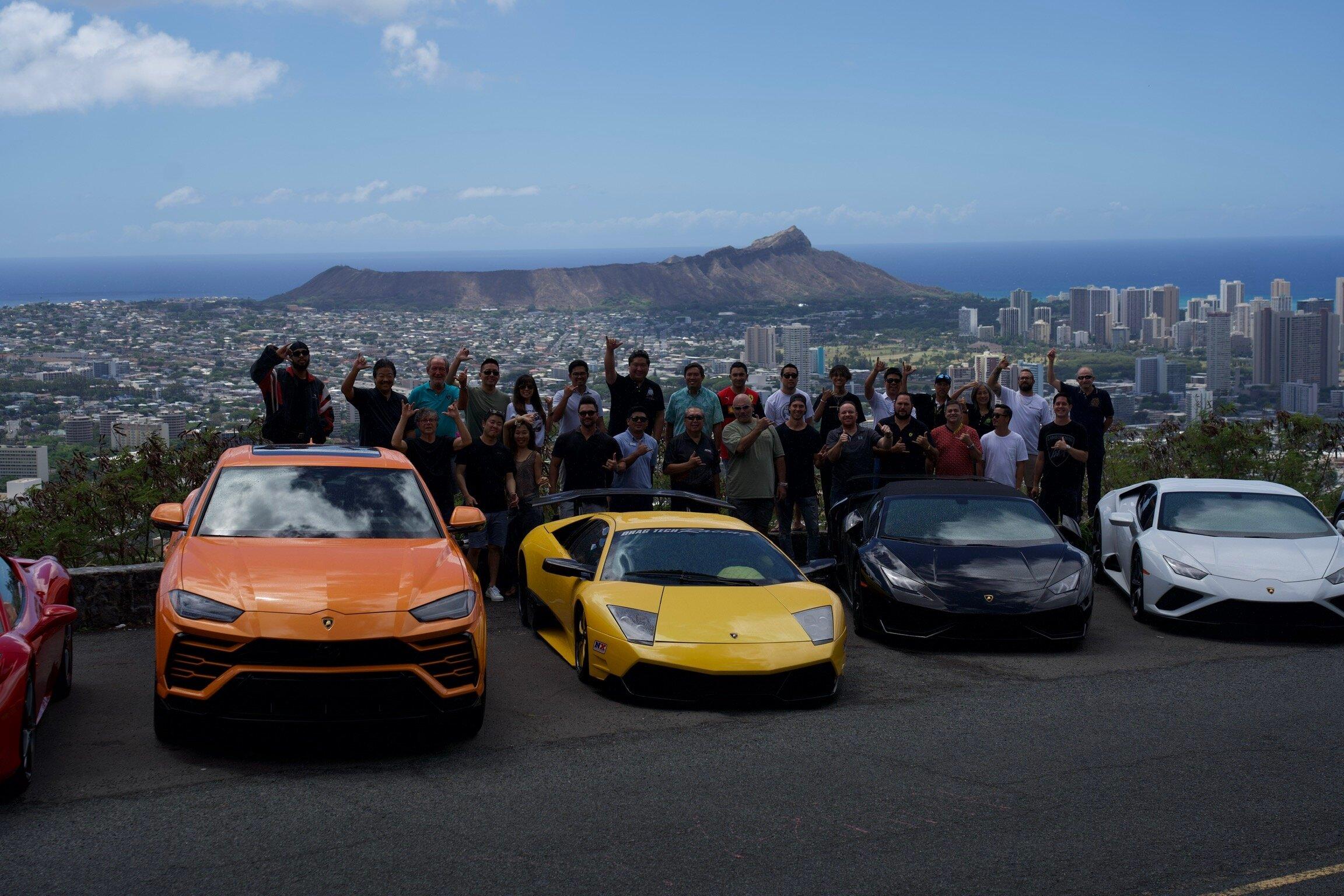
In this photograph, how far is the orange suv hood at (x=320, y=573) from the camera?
706cm

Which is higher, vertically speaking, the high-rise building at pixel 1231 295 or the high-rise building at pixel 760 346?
the high-rise building at pixel 1231 295

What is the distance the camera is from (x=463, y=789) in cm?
654

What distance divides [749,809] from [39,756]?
13.7 feet

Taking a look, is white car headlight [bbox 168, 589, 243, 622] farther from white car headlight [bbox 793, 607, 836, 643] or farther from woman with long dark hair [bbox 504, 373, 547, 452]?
woman with long dark hair [bbox 504, 373, 547, 452]

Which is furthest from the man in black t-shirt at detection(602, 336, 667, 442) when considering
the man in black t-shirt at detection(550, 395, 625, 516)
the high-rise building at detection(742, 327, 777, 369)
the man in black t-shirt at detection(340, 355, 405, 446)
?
the high-rise building at detection(742, 327, 777, 369)

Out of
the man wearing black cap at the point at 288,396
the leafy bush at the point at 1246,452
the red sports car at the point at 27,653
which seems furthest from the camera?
the leafy bush at the point at 1246,452

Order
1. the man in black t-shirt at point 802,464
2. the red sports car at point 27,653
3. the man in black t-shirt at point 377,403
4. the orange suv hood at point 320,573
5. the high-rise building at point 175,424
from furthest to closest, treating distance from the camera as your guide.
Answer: the high-rise building at point 175,424, the man in black t-shirt at point 802,464, the man in black t-shirt at point 377,403, the orange suv hood at point 320,573, the red sports car at point 27,653

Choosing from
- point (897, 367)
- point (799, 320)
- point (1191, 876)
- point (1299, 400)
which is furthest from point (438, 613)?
point (799, 320)

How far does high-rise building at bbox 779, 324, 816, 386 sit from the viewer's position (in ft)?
68.3

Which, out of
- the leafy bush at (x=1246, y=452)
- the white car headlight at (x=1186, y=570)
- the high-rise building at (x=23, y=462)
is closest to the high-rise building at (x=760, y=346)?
the leafy bush at (x=1246, y=452)

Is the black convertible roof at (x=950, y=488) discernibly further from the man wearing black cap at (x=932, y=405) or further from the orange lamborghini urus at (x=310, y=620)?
the orange lamborghini urus at (x=310, y=620)

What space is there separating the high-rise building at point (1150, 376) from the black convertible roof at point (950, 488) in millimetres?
17103

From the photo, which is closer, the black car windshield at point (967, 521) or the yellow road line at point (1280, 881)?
the yellow road line at point (1280, 881)

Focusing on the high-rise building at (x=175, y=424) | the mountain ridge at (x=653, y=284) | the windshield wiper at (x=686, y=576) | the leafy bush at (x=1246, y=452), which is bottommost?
the leafy bush at (x=1246, y=452)
